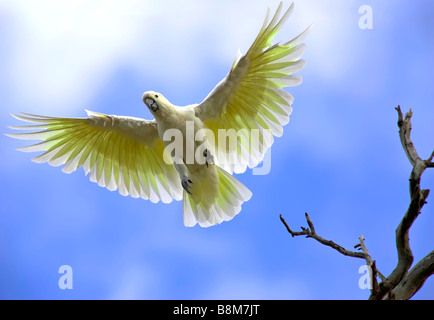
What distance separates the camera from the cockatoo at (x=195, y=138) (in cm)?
545

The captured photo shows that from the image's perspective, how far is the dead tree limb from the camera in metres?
4.20

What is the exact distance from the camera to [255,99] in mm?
5656

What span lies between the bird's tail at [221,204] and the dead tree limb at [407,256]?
1885mm

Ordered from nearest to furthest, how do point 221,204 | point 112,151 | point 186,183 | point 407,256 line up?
point 407,256
point 186,183
point 221,204
point 112,151

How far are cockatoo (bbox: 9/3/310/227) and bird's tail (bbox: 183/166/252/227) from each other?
11 mm

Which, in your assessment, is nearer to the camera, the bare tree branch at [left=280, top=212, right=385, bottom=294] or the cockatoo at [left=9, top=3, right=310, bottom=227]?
the bare tree branch at [left=280, top=212, right=385, bottom=294]

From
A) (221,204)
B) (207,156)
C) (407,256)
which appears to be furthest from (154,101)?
(407,256)

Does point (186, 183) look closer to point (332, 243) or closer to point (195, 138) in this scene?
point (195, 138)

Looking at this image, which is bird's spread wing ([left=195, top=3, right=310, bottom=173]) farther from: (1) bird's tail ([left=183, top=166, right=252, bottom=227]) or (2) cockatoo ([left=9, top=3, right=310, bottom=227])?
(1) bird's tail ([left=183, top=166, right=252, bottom=227])

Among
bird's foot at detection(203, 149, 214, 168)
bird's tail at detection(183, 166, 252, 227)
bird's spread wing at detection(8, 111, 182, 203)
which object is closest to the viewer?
bird's foot at detection(203, 149, 214, 168)

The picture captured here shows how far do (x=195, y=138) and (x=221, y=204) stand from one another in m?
0.89

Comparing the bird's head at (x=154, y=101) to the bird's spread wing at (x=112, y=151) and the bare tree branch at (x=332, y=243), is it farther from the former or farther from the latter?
the bare tree branch at (x=332, y=243)

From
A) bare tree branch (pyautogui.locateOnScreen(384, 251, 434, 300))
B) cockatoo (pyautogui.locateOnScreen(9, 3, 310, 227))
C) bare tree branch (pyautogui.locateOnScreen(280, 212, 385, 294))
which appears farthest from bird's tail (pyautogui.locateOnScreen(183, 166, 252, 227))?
bare tree branch (pyautogui.locateOnScreen(384, 251, 434, 300))
